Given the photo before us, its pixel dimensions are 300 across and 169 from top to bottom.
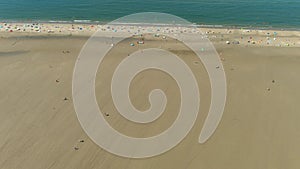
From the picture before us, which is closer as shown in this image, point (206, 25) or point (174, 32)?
point (174, 32)

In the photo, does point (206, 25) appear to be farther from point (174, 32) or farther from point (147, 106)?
point (147, 106)

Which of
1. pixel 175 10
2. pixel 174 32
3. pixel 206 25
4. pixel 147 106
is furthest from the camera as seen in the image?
pixel 175 10

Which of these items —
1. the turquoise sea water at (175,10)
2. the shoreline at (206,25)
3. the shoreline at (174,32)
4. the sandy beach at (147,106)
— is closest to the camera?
the sandy beach at (147,106)

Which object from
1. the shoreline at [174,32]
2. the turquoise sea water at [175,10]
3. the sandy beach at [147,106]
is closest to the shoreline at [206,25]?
the turquoise sea water at [175,10]

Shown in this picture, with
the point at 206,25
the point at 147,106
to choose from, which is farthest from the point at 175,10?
the point at 147,106

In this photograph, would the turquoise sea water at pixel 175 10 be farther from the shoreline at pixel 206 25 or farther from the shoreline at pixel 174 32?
the shoreline at pixel 174 32

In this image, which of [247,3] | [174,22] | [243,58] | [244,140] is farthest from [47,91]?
[247,3]

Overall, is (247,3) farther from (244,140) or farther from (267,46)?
(244,140)
